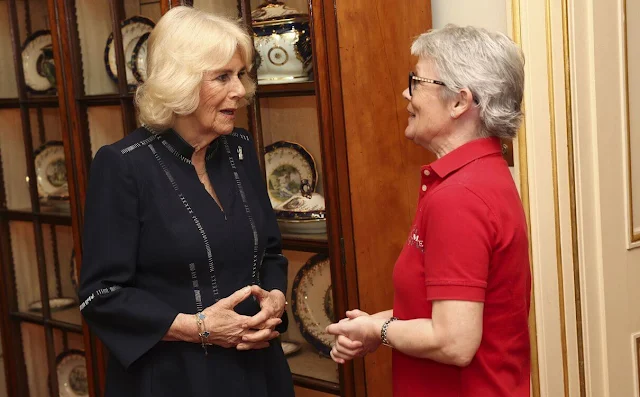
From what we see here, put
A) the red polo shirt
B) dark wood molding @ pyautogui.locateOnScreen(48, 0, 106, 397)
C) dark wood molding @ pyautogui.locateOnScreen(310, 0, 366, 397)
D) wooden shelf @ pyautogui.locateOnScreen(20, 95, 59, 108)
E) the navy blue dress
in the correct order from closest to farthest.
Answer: the red polo shirt
the navy blue dress
dark wood molding @ pyautogui.locateOnScreen(310, 0, 366, 397)
dark wood molding @ pyautogui.locateOnScreen(48, 0, 106, 397)
wooden shelf @ pyautogui.locateOnScreen(20, 95, 59, 108)

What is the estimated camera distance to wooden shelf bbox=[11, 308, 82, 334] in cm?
297

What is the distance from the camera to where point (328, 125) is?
205 cm

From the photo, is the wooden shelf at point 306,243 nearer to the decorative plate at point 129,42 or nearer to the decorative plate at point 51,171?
the decorative plate at point 129,42

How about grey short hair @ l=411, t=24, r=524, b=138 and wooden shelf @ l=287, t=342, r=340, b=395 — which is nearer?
grey short hair @ l=411, t=24, r=524, b=138

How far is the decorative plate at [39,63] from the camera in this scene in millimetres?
2873

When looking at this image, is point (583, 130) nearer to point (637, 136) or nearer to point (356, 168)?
point (637, 136)

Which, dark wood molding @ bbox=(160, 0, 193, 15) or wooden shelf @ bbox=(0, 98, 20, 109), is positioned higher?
dark wood molding @ bbox=(160, 0, 193, 15)

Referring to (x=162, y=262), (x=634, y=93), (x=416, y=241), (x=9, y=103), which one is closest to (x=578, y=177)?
(x=634, y=93)

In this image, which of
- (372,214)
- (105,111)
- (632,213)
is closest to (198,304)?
(372,214)

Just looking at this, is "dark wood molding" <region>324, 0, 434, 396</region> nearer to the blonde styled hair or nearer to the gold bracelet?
the blonde styled hair

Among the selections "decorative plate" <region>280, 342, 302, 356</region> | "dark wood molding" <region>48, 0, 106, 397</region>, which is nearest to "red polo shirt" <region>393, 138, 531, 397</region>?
"decorative plate" <region>280, 342, 302, 356</region>

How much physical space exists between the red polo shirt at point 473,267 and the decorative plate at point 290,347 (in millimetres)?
763

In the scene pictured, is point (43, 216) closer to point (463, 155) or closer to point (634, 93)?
point (463, 155)

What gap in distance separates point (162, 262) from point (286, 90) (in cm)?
65
